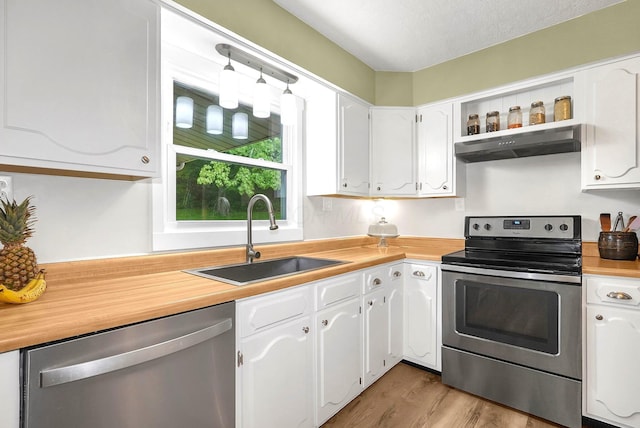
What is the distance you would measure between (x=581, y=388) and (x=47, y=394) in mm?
2313

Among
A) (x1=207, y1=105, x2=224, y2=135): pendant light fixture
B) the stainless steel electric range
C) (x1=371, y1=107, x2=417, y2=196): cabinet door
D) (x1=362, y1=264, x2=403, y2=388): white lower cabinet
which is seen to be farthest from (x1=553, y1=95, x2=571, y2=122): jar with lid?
(x1=207, y1=105, x2=224, y2=135): pendant light fixture

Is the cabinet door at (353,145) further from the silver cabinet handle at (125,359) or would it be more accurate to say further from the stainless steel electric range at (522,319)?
the silver cabinet handle at (125,359)

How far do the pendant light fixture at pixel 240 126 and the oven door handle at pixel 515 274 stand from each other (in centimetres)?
163

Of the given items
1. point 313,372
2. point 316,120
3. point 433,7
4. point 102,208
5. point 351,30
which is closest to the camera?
point 102,208

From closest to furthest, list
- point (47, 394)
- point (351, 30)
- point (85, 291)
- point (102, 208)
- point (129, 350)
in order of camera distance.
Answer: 1. point (47, 394)
2. point (129, 350)
3. point (85, 291)
4. point (102, 208)
5. point (351, 30)

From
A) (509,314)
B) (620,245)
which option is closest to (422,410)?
(509,314)

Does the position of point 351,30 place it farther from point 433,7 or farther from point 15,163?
point 15,163

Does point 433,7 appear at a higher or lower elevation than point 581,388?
higher

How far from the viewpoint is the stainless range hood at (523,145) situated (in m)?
1.88

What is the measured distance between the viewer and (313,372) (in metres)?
1.58

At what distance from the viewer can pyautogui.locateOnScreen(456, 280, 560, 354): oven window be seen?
1.73 metres

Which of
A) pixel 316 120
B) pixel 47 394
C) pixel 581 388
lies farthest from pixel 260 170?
pixel 581 388

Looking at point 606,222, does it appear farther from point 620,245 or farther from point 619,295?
point 619,295

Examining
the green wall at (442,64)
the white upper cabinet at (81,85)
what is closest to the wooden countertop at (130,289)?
the white upper cabinet at (81,85)
